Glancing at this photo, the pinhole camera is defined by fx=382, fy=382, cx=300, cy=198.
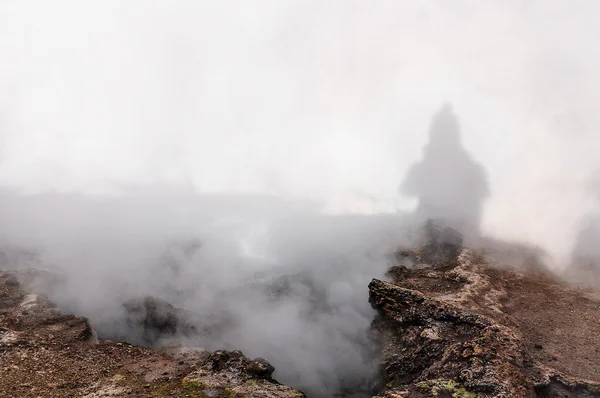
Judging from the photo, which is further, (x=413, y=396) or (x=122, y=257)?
(x=122, y=257)

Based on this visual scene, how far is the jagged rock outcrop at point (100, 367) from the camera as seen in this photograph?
66.5 ft

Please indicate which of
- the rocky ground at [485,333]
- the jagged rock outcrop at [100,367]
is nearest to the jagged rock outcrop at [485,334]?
the rocky ground at [485,333]

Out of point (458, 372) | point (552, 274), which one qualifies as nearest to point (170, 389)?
point (458, 372)

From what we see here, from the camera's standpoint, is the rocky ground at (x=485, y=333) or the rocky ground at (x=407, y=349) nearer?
the rocky ground at (x=485, y=333)

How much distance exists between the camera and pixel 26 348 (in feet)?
75.8

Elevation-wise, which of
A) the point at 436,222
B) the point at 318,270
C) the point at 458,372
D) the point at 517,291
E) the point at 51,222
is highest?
the point at 436,222

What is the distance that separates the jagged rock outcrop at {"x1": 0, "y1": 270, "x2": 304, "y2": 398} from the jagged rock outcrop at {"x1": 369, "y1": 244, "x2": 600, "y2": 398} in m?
7.97

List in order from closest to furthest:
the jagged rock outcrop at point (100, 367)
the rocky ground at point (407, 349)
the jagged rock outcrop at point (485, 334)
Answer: the jagged rock outcrop at point (485, 334), the rocky ground at point (407, 349), the jagged rock outcrop at point (100, 367)

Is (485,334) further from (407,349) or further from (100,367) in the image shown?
(100,367)

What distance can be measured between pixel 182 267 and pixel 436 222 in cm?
2979

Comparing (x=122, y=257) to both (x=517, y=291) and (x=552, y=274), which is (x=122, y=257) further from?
(x=552, y=274)

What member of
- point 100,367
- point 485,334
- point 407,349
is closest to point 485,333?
point 485,334

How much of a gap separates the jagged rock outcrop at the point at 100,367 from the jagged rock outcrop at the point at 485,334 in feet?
26.1

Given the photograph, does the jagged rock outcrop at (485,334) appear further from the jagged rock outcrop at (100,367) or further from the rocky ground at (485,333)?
the jagged rock outcrop at (100,367)
